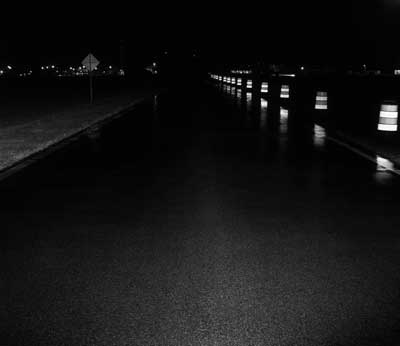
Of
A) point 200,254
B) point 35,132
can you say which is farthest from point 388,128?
point 200,254

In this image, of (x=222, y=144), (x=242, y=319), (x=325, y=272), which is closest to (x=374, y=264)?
(x=325, y=272)

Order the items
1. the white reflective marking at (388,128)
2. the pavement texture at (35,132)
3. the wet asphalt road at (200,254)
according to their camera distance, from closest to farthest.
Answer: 1. the wet asphalt road at (200,254)
2. the pavement texture at (35,132)
3. the white reflective marking at (388,128)

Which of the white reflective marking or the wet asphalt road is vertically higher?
the white reflective marking

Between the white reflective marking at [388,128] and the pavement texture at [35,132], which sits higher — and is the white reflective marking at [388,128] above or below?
above

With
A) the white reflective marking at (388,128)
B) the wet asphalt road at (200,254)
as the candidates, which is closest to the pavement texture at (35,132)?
the wet asphalt road at (200,254)

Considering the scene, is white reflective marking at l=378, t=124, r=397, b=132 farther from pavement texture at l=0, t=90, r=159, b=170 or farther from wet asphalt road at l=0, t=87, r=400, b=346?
pavement texture at l=0, t=90, r=159, b=170

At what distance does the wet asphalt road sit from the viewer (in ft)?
14.5

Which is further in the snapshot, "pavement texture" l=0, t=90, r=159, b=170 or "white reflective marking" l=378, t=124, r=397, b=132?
"white reflective marking" l=378, t=124, r=397, b=132

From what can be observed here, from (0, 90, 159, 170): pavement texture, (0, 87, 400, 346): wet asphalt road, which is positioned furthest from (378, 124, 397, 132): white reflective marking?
(0, 90, 159, 170): pavement texture

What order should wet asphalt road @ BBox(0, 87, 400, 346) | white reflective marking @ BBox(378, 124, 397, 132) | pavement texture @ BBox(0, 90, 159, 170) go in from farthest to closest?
white reflective marking @ BBox(378, 124, 397, 132), pavement texture @ BBox(0, 90, 159, 170), wet asphalt road @ BBox(0, 87, 400, 346)

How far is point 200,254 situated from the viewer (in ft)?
20.2

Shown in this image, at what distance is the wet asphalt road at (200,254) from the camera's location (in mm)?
4430

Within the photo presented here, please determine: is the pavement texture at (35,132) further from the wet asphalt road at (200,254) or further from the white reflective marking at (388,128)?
the white reflective marking at (388,128)

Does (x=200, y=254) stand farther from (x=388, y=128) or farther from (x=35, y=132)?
(x=35, y=132)
